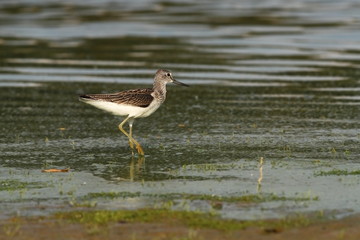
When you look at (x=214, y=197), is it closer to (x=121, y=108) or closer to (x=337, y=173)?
(x=337, y=173)

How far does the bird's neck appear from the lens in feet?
44.4

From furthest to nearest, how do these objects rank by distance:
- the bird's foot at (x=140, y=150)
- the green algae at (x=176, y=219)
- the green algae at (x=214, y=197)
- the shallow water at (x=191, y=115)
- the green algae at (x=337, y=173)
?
the bird's foot at (x=140, y=150), the green algae at (x=337, y=173), the shallow water at (x=191, y=115), the green algae at (x=214, y=197), the green algae at (x=176, y=219)

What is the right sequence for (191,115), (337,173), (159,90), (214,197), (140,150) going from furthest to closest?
(191,115)
(159,90)
(140,150)
(337,173)
(214,197)

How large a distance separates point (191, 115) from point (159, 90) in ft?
5.22

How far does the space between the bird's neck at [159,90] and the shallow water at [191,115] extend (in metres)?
0.58

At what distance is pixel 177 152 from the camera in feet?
40.4

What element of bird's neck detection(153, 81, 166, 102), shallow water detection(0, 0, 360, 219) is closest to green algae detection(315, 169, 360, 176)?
shallow water detection(0, 0, 360, 219)

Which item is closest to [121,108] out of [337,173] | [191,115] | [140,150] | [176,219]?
[140,150]

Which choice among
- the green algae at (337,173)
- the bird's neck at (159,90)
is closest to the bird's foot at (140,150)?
the bird's neck at (159,90)

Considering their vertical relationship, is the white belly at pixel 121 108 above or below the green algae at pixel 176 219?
above

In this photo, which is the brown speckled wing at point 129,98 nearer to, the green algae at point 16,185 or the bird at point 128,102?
the bird at point 128,102

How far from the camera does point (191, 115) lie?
15.2m

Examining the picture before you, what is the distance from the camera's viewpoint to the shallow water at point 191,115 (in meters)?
9.91

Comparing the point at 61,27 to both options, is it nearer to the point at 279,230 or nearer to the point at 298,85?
the point at 298,85
